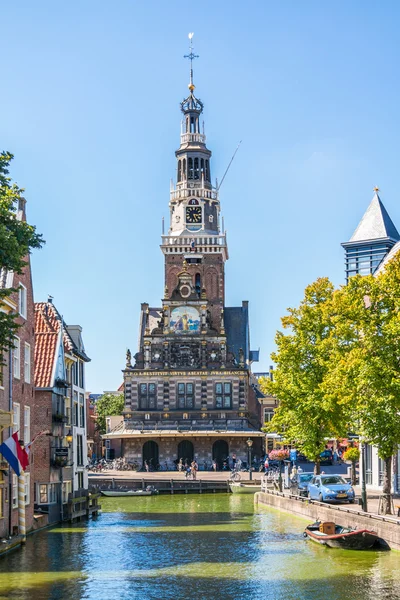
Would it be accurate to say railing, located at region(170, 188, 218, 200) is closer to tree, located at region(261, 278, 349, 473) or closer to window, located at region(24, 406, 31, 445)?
tree, located at region(261, 278, 349, 473)

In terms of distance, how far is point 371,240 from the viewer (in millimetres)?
78750

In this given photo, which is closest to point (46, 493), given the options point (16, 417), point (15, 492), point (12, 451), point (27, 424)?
point (27, 424)

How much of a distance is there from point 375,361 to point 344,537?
765 centimetres

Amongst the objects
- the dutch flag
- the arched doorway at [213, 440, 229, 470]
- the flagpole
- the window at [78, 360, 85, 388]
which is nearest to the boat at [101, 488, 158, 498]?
the window at [78, 360, 85, 388]

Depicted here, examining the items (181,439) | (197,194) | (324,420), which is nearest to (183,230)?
(197,194)

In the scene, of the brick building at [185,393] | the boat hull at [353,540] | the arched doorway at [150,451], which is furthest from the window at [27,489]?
the arched doorway at [150,451]

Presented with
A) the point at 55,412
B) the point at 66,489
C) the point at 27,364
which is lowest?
the point at 66,489

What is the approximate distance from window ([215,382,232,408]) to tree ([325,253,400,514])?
6560 centimetres

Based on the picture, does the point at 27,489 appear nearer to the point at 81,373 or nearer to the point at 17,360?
the point at 17,360

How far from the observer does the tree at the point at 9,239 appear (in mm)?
25891

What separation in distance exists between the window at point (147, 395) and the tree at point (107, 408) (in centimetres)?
2658

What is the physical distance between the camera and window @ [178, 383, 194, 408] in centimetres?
10650

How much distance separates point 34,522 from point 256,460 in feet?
216

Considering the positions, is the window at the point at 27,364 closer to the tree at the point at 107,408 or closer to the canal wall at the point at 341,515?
the canal wall at the point at 341,515
